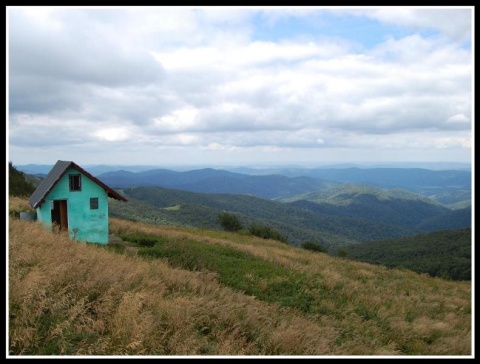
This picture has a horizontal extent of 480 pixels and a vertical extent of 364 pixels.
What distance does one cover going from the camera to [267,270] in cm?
1680

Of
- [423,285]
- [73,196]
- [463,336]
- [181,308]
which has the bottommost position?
[423,285]

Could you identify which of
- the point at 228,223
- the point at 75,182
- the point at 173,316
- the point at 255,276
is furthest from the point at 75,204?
the point at 228,223

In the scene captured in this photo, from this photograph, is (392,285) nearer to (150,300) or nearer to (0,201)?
(150,300)

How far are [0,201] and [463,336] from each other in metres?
14.3

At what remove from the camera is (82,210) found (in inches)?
721

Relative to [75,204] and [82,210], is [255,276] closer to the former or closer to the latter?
[82,210]

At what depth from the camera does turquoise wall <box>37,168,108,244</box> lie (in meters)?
17.7

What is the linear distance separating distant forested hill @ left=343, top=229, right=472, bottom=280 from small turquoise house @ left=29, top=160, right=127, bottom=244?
278 ft

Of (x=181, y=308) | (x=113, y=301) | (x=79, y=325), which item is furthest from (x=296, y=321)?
(x=79, y=325)

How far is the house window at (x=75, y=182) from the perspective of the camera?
18.1 m

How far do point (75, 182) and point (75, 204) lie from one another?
1206 mm

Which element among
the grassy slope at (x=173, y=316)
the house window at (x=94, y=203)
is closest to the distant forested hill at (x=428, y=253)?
the grassy slope at (x=173, y=316)

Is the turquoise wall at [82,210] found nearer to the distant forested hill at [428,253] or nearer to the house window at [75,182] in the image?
the house window at [75,182]

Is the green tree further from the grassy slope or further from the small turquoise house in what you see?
the grassy slope
